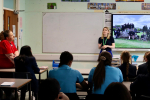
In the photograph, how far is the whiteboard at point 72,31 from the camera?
5641 millimetres

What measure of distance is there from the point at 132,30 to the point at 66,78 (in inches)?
154

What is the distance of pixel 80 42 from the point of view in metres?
5.70

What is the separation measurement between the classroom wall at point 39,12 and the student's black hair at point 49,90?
4494 millimetres

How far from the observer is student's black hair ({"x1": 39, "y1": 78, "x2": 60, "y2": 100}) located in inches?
47.8

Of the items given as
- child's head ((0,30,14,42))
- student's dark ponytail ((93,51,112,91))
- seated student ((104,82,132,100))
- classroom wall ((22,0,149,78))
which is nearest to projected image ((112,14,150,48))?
classroom wall ((22,0,149,78))

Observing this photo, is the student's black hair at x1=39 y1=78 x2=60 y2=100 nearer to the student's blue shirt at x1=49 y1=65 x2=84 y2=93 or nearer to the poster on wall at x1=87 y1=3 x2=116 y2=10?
the student's blue shirt at x1=49 y1=65 x2=84 y2=93

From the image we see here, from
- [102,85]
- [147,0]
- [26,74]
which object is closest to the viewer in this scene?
[102,85]

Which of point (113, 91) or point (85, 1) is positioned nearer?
point (113, 91)

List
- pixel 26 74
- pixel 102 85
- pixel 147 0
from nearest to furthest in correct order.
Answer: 1. pixel 102 85
2. pixel 26 74
3. pixel 147 0

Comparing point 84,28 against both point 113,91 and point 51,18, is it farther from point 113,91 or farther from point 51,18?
point 113,91

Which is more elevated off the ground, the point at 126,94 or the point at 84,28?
the point at 84,28

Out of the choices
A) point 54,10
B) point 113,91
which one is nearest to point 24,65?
point 113,91

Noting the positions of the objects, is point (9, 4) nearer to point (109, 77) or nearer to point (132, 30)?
point (132, 30)

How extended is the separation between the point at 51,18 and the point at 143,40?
2851mm
